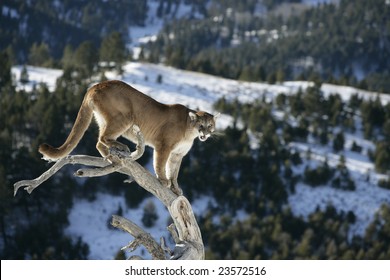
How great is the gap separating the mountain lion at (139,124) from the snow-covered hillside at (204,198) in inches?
1941

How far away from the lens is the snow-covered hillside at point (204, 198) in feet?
224

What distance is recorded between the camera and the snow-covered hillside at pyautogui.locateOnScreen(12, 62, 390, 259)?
6825 centimetres

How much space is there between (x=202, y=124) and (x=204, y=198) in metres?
60.9

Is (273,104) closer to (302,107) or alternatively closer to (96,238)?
(302,107)

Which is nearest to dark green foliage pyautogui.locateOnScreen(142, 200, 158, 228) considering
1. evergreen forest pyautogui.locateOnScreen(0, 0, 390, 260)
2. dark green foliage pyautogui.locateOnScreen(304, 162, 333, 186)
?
evergreen forest pyautogui.locateOnScreen(0, 0, 390, 260)

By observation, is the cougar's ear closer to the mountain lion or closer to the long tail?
the mountain lion

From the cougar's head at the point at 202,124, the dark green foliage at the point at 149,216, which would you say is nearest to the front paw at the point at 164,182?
the cougar's head at the point at 202,124

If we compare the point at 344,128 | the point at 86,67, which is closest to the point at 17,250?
the point at 86,67

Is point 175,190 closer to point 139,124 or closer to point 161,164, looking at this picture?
point 161,164

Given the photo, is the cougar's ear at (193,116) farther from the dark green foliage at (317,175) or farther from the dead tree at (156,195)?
the dark green foliage at (317,175)

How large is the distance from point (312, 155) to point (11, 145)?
116ft

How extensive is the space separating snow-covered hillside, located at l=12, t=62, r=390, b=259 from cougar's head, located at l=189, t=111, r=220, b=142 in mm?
49567

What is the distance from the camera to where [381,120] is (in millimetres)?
99312

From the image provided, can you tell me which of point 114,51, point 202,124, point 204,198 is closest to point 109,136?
point 202,124
